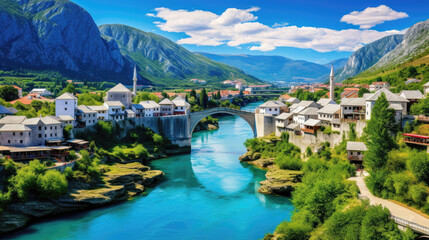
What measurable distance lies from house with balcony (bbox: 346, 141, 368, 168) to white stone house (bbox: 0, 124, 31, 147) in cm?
3193

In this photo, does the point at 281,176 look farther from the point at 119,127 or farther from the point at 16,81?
the point at 16,81

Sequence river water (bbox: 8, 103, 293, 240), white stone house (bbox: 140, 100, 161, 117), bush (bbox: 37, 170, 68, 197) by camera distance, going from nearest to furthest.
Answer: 1. river water (bbox: 8, 103, 293, 240)
2. bush (bbox: 37, 170, 68, 197)
3. white stone house (bbox: 140, 100, 161, 117)

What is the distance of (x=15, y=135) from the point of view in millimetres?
35938

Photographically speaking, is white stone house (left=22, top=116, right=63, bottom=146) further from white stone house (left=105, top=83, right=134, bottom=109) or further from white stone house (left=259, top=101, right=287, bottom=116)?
white stone house (left=259, top=101, right=287, bottom=116)

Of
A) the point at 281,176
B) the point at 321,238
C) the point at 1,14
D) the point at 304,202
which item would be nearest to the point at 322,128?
the point at 281,176

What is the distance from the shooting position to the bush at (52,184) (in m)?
30.1

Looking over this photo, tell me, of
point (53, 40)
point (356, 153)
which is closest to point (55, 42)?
point (53, 40)

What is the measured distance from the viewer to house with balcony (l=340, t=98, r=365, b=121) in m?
40.1

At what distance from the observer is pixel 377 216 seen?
68.3 ft

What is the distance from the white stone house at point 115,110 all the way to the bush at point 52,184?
2091cm

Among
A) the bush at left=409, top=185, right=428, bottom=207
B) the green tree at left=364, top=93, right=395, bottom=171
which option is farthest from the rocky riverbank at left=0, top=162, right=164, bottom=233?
the bush at left=409, top=185, right=428, bottom=207

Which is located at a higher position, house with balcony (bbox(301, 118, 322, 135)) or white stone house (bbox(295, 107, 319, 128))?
white stone house (bbox(295, 107, 319, 128))

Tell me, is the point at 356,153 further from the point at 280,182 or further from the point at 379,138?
the point at 280,182

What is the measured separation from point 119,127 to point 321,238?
118ft
